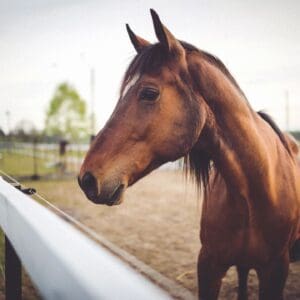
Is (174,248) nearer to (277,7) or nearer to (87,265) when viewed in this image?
(87,265)

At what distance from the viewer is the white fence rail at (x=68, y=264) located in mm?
531

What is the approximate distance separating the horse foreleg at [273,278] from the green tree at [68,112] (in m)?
32.7

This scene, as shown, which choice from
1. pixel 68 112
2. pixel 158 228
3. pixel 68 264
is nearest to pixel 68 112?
pixel 68 112

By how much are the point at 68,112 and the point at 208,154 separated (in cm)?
3357

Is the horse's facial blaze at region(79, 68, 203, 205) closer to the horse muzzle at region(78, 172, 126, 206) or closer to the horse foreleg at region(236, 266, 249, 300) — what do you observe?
the horse muzzle at region(78, 172, 126, 206)

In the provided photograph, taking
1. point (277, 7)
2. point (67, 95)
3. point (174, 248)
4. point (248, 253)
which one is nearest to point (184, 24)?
point (277, 7)

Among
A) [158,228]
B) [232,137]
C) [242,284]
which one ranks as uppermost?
[232,137]

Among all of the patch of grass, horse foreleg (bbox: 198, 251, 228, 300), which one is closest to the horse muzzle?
horse foreleg (bbox: 198, 251, 228, 300)

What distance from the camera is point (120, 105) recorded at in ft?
5.55

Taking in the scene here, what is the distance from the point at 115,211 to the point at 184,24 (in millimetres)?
4630

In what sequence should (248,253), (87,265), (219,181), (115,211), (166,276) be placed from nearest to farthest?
(87,265), (248,253), (219,181), (166,276), (115,211)

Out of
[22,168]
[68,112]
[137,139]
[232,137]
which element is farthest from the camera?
[68,112]

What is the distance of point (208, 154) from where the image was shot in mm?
2004

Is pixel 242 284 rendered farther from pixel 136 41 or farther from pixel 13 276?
pixel 136 41
